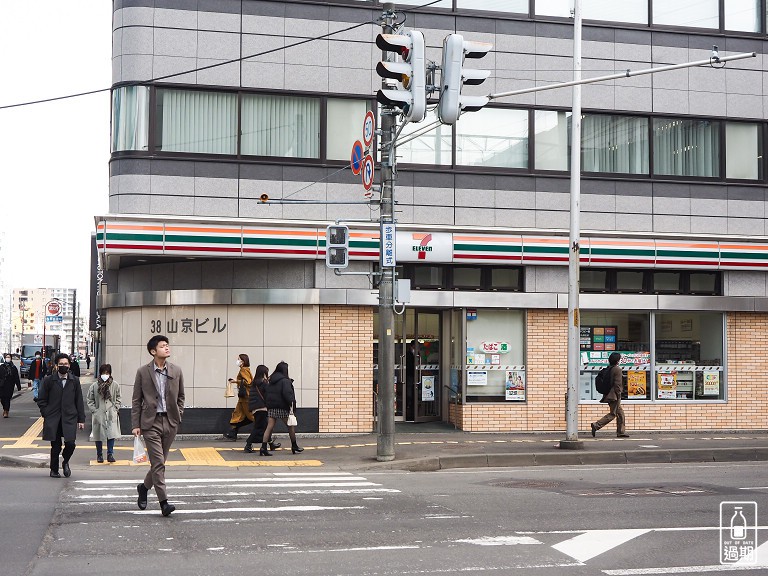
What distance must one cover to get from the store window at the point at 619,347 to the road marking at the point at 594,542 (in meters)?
11.8

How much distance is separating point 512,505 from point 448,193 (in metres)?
10.2

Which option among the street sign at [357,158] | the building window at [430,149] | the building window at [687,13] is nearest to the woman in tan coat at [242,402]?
the street sign at [357,158]

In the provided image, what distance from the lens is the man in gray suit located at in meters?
10.4

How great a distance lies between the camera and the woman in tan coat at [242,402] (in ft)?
61.1

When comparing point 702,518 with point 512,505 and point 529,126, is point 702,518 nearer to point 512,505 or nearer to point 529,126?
point 512,505

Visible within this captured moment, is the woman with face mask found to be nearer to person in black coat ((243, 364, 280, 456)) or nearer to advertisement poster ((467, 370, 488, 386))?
person in black coat ((243, 364, 280, 456))

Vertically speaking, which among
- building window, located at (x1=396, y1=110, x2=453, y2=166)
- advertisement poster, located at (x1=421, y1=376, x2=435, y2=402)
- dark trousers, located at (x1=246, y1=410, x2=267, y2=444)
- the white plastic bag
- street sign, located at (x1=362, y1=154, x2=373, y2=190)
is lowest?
dark trousers, located at (x1=246, y1=410, x2=267, y2=444)

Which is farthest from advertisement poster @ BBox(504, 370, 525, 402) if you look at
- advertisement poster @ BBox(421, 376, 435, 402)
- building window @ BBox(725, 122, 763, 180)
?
building window @ BBox(725, 122, 763, 180)

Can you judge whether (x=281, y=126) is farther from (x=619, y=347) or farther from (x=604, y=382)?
(x=619, y=347)

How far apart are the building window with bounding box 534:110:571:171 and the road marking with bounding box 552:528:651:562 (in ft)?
41.3

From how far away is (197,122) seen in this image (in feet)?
64.3

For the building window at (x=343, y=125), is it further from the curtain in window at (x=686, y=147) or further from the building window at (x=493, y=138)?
the curtain in window at (x=686, y=147)

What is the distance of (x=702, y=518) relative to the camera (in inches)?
407

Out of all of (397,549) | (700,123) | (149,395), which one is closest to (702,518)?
(397,549)
